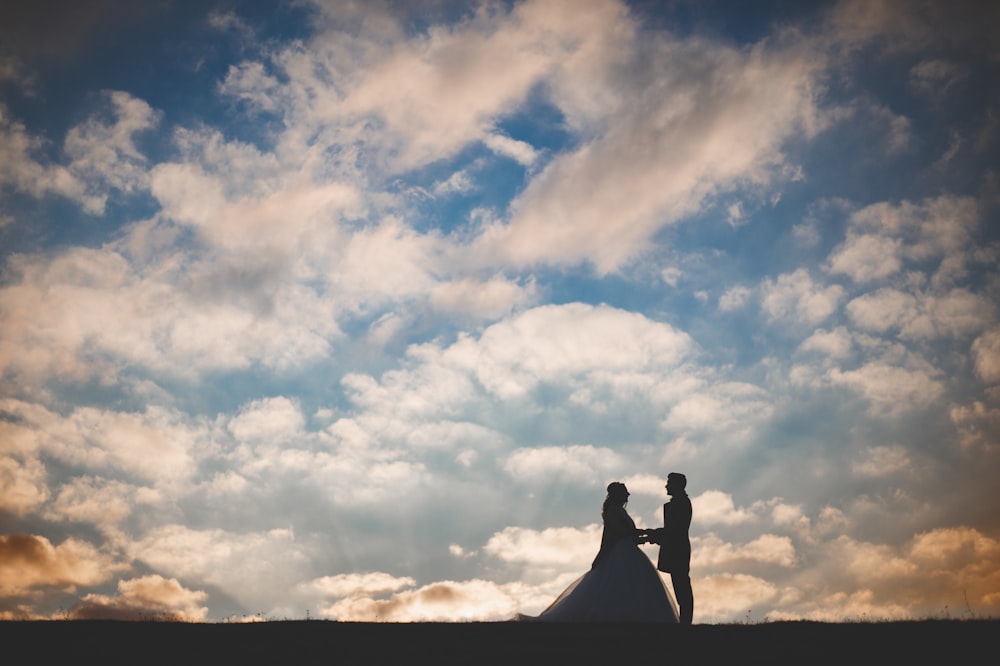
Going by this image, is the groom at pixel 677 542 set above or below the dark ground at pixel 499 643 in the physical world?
above

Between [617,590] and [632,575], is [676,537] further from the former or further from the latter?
[617,590]

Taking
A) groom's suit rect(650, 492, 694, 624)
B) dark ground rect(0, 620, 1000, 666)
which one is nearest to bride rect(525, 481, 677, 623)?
groom's suit rect(650, 492, 694, 624)

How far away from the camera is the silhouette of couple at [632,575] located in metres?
17.2

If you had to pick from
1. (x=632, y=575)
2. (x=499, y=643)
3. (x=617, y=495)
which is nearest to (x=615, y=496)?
(x=617, y=495)

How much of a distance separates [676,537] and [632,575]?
1.27m

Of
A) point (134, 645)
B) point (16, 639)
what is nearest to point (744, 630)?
point (134, 645)

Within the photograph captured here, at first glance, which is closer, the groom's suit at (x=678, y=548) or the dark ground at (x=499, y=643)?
the dark ground at (x=499, y=643)

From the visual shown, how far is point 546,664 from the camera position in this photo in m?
12.7

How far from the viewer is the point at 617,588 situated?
17578 mm

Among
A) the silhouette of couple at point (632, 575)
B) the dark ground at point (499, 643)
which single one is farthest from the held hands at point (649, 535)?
the dark ground at point (499, 643)

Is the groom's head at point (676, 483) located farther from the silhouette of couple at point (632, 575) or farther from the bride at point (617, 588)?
the bride at point (617, 588)

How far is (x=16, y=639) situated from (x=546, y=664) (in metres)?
9.86

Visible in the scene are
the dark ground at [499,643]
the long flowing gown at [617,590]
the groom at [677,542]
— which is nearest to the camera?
the dark ground at [499,643]

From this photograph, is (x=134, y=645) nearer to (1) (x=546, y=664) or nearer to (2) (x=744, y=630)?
(1) (x=546, y=664)
